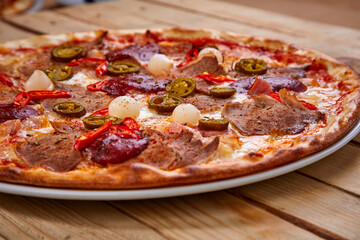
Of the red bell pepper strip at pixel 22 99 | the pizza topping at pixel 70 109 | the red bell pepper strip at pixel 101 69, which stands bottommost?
the red bell pepper strip at pixel 22 99

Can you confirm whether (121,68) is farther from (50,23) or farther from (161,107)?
(50,23)

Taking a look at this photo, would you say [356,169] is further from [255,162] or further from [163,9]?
[163,9]

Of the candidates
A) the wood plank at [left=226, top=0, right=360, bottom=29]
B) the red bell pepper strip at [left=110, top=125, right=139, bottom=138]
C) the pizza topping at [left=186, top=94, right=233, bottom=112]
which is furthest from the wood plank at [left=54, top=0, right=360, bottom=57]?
the wood plank at [left=226, top=0, right=360, bottom=29]

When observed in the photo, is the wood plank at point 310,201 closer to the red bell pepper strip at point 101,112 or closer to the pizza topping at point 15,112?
the red bell pepper strip at point 101,112

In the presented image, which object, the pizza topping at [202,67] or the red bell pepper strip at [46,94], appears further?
the pizza topping at [202,67]

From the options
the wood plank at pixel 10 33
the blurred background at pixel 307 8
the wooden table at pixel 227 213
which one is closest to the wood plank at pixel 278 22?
the wood plank at pixel 10 33

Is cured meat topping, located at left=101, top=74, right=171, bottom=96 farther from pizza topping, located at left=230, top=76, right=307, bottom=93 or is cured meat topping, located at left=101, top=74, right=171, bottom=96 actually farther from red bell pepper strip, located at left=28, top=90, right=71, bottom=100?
pizza topping, located at left=230, top=76, right=307, bottom=93

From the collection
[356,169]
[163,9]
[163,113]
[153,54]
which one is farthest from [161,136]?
[163,9]
